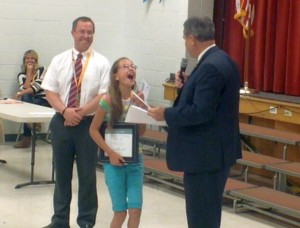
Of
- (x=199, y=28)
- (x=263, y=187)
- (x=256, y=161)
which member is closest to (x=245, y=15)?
(x=256, y=161)

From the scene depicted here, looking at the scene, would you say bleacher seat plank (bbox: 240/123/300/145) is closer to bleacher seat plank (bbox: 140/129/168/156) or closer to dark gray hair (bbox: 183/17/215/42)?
bleacher seat plank (bbox: 140/129/168/156)

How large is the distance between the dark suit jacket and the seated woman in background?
561 centimetres

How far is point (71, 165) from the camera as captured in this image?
4.88 meters

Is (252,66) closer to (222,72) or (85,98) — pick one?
(85,98)

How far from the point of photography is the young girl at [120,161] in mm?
4172

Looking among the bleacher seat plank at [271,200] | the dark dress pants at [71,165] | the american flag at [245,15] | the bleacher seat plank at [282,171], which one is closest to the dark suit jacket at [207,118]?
the dark dress pants at [71,165]

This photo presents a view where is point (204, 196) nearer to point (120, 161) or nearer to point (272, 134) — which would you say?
point (120, 161)

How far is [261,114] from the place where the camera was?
7.17 meters

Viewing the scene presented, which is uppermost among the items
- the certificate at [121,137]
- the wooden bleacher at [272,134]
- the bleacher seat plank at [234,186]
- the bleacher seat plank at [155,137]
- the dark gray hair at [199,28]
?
the dark gray hair at [199,28]

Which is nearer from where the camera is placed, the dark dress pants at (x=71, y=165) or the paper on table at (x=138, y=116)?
the paper on table at (x=138, y=116)

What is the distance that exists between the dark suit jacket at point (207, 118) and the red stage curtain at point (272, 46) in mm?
4211

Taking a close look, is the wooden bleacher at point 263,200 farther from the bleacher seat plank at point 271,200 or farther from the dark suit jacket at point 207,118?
the dark suit jacket at point 207,118

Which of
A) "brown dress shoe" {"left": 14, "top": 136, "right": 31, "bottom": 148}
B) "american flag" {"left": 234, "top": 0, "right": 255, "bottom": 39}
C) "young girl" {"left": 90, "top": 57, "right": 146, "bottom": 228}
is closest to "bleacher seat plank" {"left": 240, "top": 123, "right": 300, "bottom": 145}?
"american flag" {"left": 234, "top": 0, "right": 255, "bottom": 39}

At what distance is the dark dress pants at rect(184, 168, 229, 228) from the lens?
3395mm
